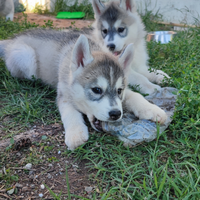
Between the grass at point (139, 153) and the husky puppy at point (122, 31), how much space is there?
0.71 m

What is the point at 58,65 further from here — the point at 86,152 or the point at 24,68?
the point at 86,152

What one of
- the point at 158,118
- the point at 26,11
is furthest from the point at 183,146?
the point at 26,11

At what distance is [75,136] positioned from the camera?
2.30m

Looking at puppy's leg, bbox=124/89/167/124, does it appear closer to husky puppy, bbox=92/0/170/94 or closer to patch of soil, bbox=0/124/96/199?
patch of soil, bbox=0/124/96/199

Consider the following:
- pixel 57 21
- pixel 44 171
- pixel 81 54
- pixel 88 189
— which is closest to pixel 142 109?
pixel 81 54

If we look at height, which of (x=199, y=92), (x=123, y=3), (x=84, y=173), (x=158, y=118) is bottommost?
(x=84, y=173)

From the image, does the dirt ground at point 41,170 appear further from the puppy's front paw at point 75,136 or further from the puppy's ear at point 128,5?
the puppy's ear at point 128,5

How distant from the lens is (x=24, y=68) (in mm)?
3686

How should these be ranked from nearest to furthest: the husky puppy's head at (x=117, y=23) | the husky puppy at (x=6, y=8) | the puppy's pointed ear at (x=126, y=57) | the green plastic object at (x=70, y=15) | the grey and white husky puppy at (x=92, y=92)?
the grey and white husky puppy at (x=92, y=92) → the puppy's pointed ear at (x=126, y=57) → the husky puppy's head at (x=117, y=23) → the husky puppy at (x=6, y=8) → the green plastic object at (x=70, y=15)

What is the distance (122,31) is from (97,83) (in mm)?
2049

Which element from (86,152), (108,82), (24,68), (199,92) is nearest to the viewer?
(86,152)

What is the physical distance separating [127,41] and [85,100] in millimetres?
1982

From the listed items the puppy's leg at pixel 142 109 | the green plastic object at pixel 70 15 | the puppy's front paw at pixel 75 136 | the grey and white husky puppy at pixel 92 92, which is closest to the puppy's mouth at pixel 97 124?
the grey and white husky puppy at pixel 92 92

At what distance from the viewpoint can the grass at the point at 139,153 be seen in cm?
177
